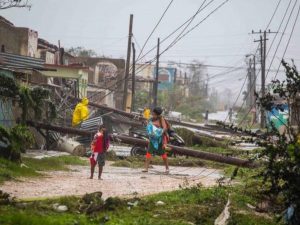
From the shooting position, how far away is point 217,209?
33.6 feet

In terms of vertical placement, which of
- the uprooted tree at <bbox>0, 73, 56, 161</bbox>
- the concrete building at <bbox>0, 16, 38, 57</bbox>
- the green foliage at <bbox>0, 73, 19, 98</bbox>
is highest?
the concrete building at <bbox>0, 16, 38, 57</bbox>

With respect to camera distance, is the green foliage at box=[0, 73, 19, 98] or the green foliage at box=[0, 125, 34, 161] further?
the green foliage at box=[0, 73, 19, 98]

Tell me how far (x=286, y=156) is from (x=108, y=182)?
710 cm

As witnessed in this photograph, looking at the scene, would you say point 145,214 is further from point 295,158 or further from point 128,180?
point 128,180

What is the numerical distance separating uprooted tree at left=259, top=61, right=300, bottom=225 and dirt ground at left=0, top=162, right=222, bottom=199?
4.25 metres

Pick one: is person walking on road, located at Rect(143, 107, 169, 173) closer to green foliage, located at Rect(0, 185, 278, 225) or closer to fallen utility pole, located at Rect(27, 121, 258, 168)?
fallen utility pole, located at Rect(27, 121, 258, 168)

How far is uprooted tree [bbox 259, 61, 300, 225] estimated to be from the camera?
25.3 ft

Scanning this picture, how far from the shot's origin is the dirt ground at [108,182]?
1178 centimetres

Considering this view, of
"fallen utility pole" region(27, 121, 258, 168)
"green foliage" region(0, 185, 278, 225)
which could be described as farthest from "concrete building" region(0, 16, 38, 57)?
"green foliage" region(0, 185, 278, 225)

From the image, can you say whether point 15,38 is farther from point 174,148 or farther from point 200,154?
point 200,154

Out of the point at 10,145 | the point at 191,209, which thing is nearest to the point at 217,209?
the point at 191,209

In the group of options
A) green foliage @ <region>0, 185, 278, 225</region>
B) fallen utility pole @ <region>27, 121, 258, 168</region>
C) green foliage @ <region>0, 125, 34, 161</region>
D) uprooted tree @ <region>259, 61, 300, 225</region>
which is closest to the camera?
uprooted tree @ <region>259, 61, 300, 225</region>

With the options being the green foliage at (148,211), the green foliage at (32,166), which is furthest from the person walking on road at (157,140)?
the green foliage at (148,211)

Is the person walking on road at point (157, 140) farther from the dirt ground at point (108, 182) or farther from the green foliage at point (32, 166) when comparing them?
the green foliage at point (32, 166)
